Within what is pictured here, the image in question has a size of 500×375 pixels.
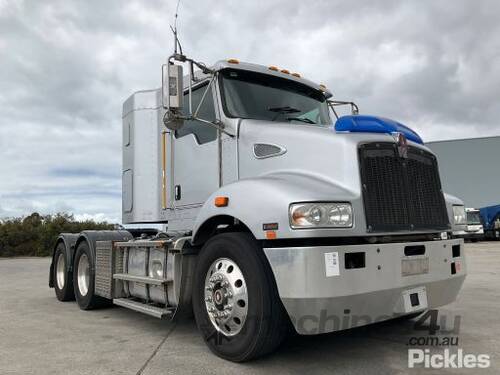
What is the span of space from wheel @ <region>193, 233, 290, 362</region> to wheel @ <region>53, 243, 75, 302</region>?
13.6 ft

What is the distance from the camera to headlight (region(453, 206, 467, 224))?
5035mm

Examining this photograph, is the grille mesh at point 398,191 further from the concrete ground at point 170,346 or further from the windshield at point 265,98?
the windshield at point 265,98

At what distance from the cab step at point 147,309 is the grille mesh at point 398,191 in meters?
2.31

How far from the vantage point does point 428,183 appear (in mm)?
4609

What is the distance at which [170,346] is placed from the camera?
16.0 feet

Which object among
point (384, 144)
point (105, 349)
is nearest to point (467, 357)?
point (384, 144)

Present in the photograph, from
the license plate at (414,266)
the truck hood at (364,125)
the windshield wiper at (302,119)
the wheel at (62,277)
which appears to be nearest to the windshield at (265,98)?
the windshield wiper at (302,119)

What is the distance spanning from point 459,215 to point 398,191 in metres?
1.32

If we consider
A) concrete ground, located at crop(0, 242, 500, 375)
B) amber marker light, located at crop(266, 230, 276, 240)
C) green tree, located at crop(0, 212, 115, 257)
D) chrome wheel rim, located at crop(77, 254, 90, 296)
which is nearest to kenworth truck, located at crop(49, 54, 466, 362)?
amber marker light, located at crop(266, 230, 276, 240)

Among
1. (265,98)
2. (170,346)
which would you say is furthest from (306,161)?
(170,346)

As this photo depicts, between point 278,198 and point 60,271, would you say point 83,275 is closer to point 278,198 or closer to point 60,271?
point 60,271

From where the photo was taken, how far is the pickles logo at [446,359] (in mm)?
4074

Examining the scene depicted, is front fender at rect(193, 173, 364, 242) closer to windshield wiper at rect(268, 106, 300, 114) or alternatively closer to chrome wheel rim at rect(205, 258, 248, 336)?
chrome wheel rim at rect(205, 258, 248, 336)

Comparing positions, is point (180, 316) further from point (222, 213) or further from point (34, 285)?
point (34, 285)
